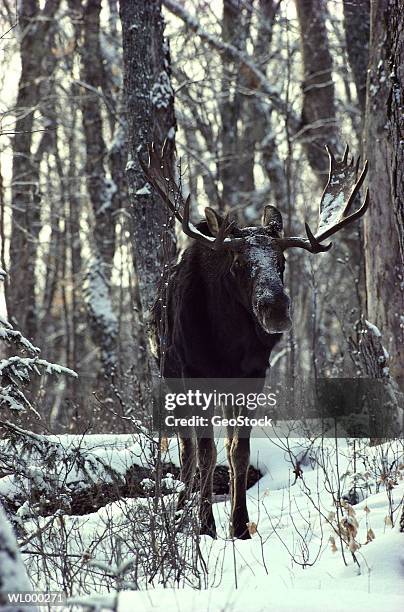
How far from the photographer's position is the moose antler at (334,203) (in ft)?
19.4

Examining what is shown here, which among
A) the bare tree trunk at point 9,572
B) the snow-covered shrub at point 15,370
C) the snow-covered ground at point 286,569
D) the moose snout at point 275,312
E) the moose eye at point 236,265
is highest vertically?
the moose eye at point 236,265

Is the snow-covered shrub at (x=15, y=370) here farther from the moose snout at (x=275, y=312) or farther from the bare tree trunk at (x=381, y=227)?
the bare tree trunk at (x=381, y=227)

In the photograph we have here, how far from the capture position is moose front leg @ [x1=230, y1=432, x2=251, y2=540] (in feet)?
18.2

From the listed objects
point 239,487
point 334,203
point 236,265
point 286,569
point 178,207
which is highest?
point 334,203

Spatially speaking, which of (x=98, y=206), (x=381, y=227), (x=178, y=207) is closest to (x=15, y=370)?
(x=178, y=207)

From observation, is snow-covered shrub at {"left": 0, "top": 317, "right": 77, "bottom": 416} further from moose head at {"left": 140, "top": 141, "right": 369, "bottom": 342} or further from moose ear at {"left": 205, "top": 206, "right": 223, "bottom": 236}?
moose ear at {"left": 205, "top": 206, "right": 223, "bottom": 236}

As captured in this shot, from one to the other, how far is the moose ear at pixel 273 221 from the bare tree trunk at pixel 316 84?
765 centimetres

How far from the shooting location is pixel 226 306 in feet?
19.9

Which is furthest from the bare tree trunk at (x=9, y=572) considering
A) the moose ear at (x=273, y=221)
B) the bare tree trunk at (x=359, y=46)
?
the bare tree trunk at (x=359, y=46)

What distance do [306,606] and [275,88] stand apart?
1320 centimetres

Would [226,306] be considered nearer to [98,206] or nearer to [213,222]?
[213,222]

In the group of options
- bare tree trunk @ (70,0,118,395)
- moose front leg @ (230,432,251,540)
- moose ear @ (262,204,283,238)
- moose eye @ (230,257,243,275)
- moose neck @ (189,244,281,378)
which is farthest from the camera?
bare tree trunk @ (70,0,118,395)

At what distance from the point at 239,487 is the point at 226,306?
139cm

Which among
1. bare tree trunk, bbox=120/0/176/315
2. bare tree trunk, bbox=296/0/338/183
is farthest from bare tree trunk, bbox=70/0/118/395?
bare tree trunk, bbox=120/0/176/315
